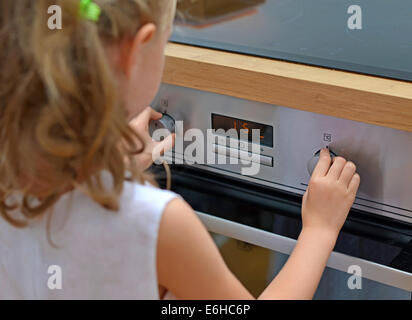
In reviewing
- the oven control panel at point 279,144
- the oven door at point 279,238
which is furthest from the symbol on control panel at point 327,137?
the oven door at point 279,238

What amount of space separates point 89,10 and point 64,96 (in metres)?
0.07

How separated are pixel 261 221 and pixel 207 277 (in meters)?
0.26

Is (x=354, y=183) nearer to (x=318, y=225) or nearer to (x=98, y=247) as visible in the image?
(x=318, y=225)

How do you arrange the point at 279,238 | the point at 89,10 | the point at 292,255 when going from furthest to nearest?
the point at 279,238 → the point at 292,255 → the point at 89,10

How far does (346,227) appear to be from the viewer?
821mm

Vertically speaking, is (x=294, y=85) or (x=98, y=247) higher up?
(x=294, y=85)

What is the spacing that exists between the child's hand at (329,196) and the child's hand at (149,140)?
0.22m

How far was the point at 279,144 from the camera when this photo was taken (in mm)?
847

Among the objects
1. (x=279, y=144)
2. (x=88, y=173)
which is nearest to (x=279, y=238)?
(x=279, y=144)

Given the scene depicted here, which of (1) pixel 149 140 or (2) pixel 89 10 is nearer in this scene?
(2) pixel 89 10

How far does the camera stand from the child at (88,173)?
0.53 m
